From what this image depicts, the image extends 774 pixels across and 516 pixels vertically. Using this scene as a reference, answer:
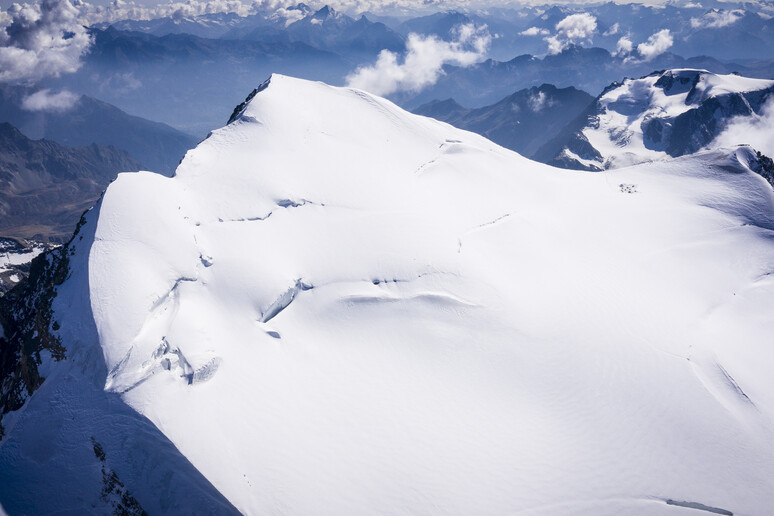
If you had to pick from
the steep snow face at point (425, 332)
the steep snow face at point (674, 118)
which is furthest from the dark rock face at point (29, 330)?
the steep snow face at point (674, 118)

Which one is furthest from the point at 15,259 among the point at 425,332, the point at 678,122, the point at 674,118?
the point at 674,118

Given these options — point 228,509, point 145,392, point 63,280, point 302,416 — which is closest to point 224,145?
point 63,280

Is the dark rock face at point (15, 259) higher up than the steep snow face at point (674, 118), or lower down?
lower down

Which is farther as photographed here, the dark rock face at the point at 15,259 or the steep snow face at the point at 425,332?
the dark rock face at the point at 15,259

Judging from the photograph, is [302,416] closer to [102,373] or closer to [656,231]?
[102,373]

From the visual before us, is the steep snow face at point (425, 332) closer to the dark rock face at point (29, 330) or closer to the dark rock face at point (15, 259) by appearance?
the dark rock face at point (29, 330)

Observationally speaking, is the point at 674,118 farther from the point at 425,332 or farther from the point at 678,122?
the point at 425,332

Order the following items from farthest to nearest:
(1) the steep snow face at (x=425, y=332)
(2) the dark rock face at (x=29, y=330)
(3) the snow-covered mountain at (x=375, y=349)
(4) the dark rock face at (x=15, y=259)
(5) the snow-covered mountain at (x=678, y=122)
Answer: (5) the snow-covered mountain at (x=678, y=122)
(4) the dark rock face at (x=15, y=259)
(2) the dark rock face at (x=29, y=330)
(1) the steep snow face at (x=425, y=332)
(3) the snow-covered mountain at (x=375, y=349)
